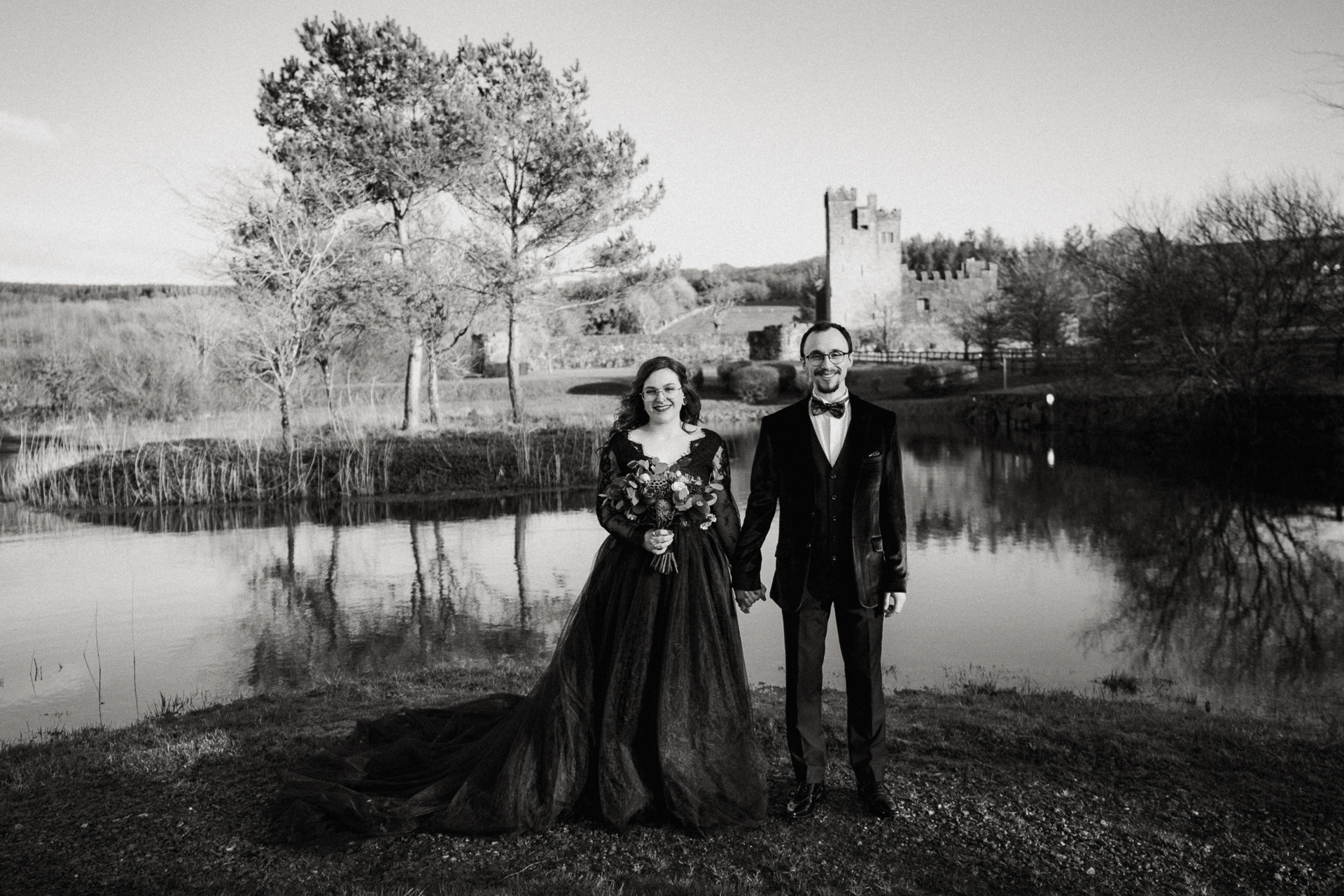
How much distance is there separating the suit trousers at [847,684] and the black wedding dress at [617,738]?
22 centimetres

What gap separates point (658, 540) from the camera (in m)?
3.90

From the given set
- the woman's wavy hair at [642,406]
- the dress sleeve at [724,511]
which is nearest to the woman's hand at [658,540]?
the dress sleeve at [724,511]

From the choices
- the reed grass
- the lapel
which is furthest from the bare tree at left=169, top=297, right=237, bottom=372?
the lapel

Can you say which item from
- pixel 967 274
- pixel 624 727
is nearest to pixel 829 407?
pixel 624 727

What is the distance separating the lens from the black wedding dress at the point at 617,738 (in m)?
3.71

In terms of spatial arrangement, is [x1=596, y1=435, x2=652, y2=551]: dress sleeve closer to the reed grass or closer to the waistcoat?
the waistcoat

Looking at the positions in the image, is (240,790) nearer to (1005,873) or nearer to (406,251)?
(1005,873)

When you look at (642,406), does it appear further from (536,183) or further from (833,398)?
(536,183)

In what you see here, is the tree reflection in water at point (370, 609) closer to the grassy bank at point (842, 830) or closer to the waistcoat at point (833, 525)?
the grassy bank at point (842, 830)

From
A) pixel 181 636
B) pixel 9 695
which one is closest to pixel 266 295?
pixel 181 636

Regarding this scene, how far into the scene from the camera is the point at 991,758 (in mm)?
4461

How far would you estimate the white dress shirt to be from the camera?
4012 millimetres

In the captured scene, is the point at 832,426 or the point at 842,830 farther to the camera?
the point at 832,426

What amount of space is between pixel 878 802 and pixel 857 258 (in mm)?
54105
